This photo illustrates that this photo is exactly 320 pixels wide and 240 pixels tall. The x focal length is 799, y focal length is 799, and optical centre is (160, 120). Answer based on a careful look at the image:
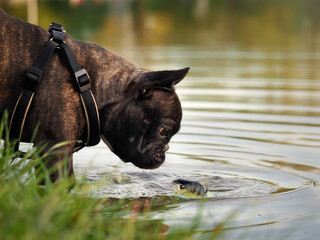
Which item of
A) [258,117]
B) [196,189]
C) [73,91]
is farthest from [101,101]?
[258,117]

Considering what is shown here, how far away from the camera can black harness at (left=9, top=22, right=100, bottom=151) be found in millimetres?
6199

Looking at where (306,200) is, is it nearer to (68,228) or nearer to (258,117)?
(68,228)

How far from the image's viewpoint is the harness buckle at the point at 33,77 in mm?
6188

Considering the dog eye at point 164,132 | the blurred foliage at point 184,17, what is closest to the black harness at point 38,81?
the dog eye at point 164,132

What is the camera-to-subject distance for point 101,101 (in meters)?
6.62

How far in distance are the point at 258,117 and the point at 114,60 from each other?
5.40 m

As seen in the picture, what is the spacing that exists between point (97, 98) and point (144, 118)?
462 millimetres

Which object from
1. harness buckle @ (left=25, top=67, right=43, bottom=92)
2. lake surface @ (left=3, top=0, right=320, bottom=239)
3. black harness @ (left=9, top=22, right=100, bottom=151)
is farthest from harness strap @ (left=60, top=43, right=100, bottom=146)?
lake surface @ (left=3, top=0, right=320, bottom=239)

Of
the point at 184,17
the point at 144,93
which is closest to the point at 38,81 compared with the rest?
the point at 144,93

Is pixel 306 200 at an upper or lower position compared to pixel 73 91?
lower

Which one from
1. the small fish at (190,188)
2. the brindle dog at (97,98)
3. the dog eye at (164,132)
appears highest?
the brindle dog at (97,98)

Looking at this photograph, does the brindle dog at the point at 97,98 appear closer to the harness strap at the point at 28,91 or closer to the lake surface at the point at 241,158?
the harness strap at the point at 28,91

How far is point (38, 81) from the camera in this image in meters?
6.21

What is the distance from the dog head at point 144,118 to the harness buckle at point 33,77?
27.0 inches
